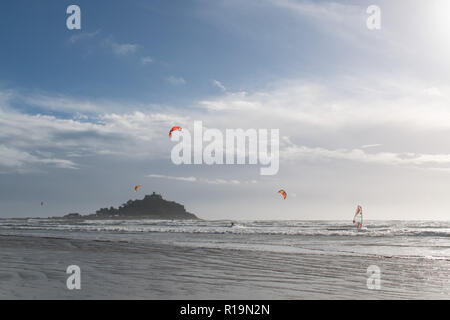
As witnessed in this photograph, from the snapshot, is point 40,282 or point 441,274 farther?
point 441,274

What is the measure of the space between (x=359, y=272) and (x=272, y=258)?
4.15 metres

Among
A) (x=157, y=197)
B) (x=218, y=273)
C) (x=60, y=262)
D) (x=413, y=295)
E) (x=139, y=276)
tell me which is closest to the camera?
(x=413, y=295)

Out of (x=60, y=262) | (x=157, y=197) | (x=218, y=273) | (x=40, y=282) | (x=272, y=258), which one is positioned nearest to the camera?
(x=40, y=282)

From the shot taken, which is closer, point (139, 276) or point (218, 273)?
point (139, 276)

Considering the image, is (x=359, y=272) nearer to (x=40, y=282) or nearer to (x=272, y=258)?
(x=272, y=258)
